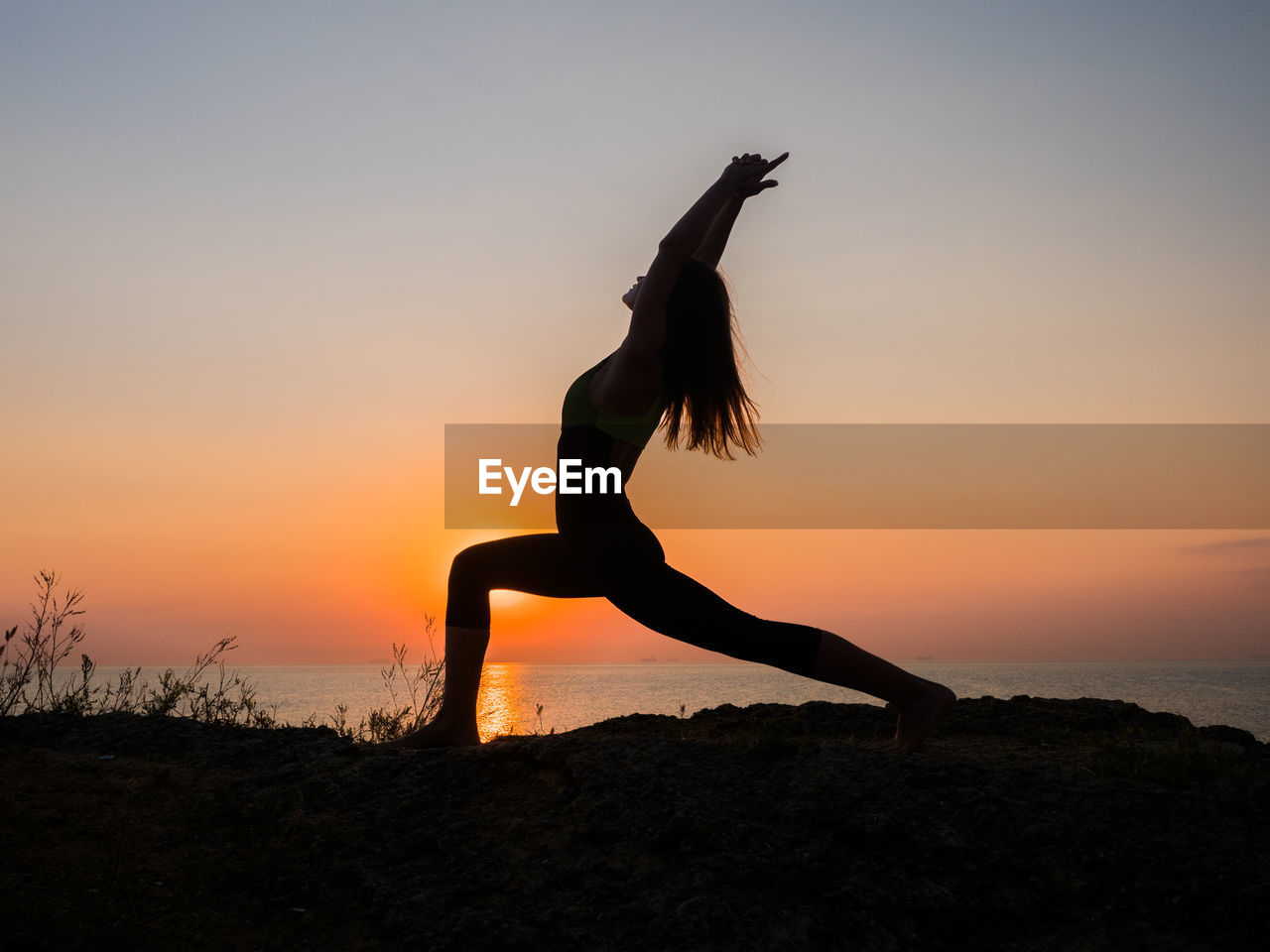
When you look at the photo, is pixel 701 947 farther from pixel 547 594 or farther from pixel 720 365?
pixel 720 365

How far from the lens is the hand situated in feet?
11.9

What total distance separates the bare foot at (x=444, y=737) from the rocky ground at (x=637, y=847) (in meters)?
0.15

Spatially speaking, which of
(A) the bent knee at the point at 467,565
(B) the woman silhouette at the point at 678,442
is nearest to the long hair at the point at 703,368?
(B) the woman silhouette at the point at 678,442

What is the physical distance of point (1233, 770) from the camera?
11.1 ft

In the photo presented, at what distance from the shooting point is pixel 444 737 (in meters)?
4.02

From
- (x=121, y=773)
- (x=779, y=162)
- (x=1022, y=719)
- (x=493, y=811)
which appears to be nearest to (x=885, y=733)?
(x=1022, y=719)

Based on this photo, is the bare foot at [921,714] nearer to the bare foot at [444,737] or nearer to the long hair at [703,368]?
the long hair at [703,368]

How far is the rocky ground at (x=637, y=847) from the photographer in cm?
261

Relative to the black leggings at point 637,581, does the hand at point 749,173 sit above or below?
above

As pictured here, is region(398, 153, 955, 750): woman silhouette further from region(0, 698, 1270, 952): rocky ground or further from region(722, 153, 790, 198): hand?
region(0, 698, 1270, 952): rocky ground

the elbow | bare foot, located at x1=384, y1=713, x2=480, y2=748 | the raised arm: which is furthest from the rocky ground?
the elbow

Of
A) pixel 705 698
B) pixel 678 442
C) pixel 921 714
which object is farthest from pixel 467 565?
pixel 705 698

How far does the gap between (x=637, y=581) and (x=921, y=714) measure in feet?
4.33

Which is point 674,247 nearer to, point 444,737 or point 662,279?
point 662,279
